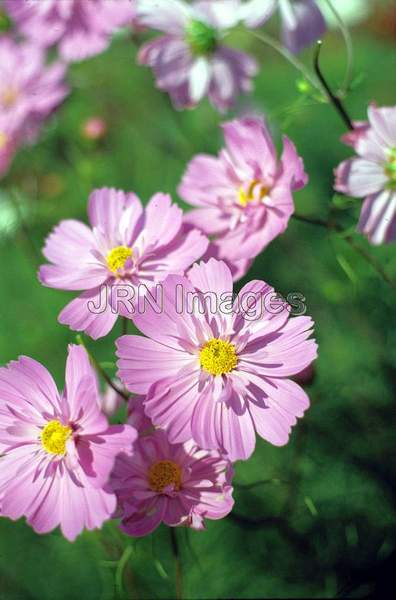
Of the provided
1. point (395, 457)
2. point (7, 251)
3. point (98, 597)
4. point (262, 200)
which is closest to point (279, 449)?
point (395, 457)

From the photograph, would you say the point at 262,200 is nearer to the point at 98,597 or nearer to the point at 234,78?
the point at 234,78

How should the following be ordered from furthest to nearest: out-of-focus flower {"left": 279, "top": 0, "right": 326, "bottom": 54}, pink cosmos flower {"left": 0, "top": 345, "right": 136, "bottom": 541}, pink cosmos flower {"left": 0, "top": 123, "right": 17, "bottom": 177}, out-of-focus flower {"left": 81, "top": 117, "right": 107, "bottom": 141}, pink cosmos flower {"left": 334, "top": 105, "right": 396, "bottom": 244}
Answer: out-of-focus flower {"left": 81, "top": 117, "right": 107, "bottom": 141} → pink cosmos flower {"left": 0, "top": 123, "right": 17, "bottom": 177} → out-of-focus flower {"left": 279, "top": 0, "right": 326, "bottom": 54} → pink cosmos flower {"left": 334, "top": 105, "right": 396, "bottom": 244} → pink cosmos flower {"left": 0, "top": 345, "right": 136, "bottom": 541}

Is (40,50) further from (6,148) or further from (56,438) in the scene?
(56,438)

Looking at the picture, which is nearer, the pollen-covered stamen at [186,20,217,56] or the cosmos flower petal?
the cosmos flower petal

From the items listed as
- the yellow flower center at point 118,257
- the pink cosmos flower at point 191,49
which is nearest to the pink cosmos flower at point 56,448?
the yellow flower center at point 118,257

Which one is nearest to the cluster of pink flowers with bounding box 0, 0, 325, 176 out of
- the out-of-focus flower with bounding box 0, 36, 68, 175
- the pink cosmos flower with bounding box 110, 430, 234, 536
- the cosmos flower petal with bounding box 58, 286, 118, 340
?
the out-of-focus flower with bounding box 0, 36, 68, 175

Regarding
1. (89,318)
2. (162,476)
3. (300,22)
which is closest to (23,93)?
(300,22)

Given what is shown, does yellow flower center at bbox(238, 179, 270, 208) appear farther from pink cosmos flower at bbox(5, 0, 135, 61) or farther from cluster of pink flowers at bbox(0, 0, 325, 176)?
pink cosmos flower at bbox(5, 0, 135, 61)

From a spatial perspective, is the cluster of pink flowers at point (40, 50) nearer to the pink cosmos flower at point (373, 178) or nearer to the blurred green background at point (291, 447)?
the blurred green background at point (291, 447)
